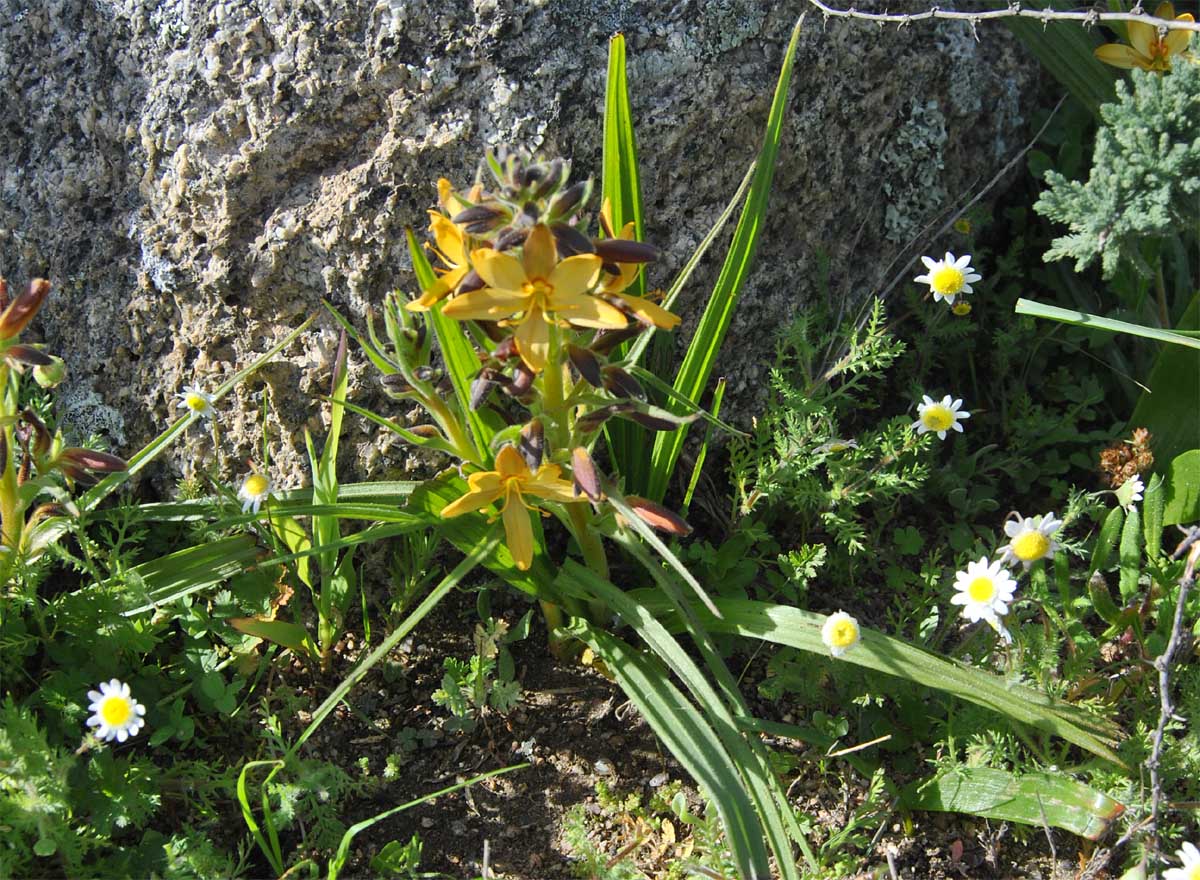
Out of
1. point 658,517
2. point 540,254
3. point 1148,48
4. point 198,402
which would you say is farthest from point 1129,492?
point 198,402

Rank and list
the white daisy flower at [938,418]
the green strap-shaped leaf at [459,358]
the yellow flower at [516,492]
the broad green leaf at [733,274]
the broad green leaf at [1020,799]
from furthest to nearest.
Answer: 1. the white daisy flower at [938,418]
2. the broad green leaf at [733,274]
3. the green strap-shaped leaf at [459,358]
4. the broad green leaf at [1020,799]
5. the yellow flower at [516,492]

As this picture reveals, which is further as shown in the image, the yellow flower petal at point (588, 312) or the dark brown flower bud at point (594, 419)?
the dark brown flower bud at point (594, 419)

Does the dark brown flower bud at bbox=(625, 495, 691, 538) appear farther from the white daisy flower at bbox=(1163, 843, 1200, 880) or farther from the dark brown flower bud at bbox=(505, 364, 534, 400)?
the white daisy flower at bbox=(1163, 843, 1200, 880)

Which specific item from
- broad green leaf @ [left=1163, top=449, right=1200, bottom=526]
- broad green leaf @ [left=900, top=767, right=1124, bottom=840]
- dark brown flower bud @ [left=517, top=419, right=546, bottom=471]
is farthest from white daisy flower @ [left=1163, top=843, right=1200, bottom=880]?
dark brown flower bud @ [left=517, top=419, right=546, bottom=471]

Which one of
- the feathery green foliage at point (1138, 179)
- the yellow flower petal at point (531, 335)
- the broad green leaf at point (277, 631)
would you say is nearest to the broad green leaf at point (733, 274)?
the yellow flower petal at point (531, 335)

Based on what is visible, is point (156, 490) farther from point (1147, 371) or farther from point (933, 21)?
point (1147, 371)

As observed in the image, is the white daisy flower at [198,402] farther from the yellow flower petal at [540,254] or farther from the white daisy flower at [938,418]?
the white daisy flower at [938,418]
